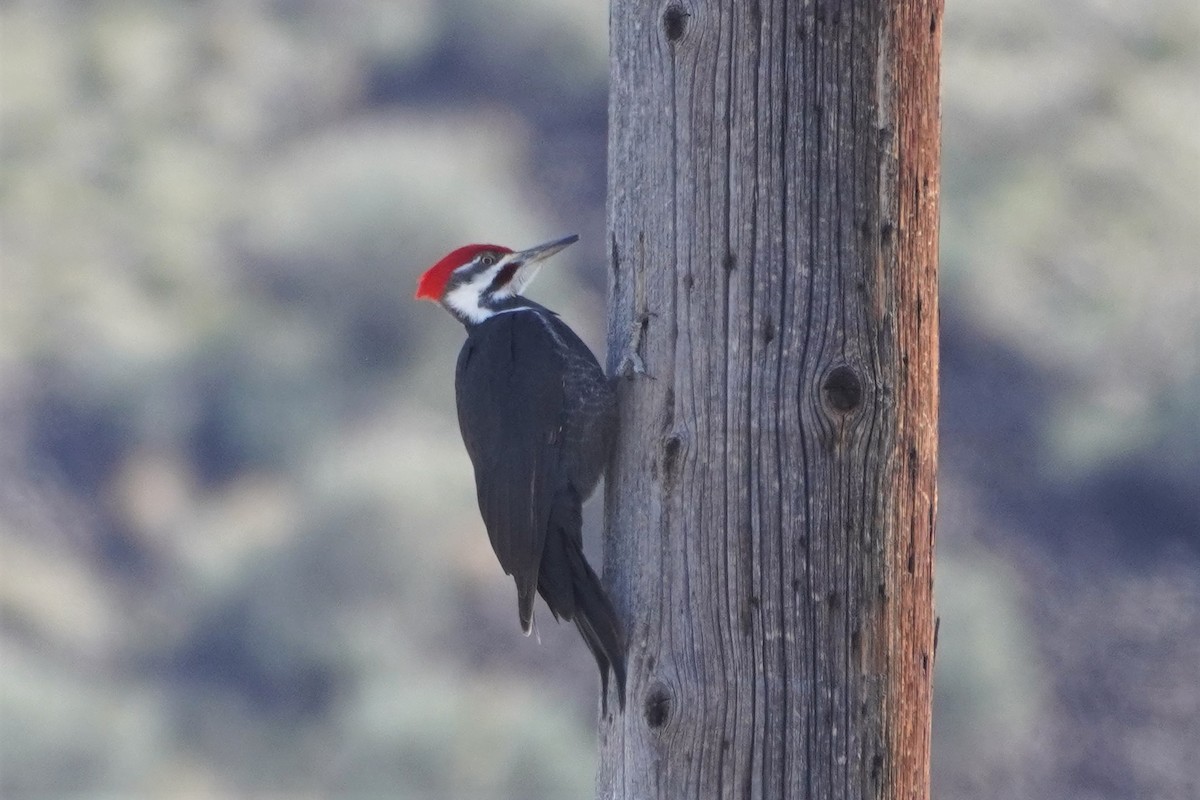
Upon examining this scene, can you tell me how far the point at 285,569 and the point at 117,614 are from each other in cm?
150

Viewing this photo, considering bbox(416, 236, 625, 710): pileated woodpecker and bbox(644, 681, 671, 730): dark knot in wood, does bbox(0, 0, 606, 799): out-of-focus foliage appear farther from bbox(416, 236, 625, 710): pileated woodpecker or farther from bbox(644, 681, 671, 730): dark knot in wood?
bbox(644, 681, 671, 730): dark knot in wood

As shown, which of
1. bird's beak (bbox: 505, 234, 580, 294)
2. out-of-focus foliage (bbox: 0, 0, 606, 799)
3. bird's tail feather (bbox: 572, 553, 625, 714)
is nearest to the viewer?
bird's tail feather (bbox: 572, 553, 625, 714)

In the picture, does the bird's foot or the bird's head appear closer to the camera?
the bird's foot

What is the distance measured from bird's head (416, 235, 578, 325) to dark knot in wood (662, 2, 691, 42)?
1.54 metres

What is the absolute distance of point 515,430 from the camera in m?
3.81

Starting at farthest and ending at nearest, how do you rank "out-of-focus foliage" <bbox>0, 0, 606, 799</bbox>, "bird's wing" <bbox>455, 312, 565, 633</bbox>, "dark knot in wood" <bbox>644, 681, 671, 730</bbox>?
1. "out-of-focus foliage" <bbox>0, 0, 606, 799</bbox>
2. "bird's wing" <bbox>455, 312, 565, 633</bbox>
3. "dark knot in wood" <bbox>644, 681, 671, 730</bbox>

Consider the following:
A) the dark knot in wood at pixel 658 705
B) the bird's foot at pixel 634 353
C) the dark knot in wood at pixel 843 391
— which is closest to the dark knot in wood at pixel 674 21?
the bird's foot at pixel 634 353

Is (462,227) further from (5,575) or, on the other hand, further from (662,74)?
(662,74)

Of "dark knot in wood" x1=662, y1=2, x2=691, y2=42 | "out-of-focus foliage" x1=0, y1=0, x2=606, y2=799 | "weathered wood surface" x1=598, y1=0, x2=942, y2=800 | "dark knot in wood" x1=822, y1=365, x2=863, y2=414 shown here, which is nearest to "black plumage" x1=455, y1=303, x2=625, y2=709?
"weathered wood surface" x1=598, y1=0, x2=942, y2=800

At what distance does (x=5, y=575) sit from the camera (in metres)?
11.5

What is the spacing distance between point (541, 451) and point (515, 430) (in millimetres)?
112

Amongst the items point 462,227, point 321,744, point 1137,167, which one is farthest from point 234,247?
point 1137,167

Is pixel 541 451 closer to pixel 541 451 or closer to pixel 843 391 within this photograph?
pixel 541 451

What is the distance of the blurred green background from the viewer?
9594mm
